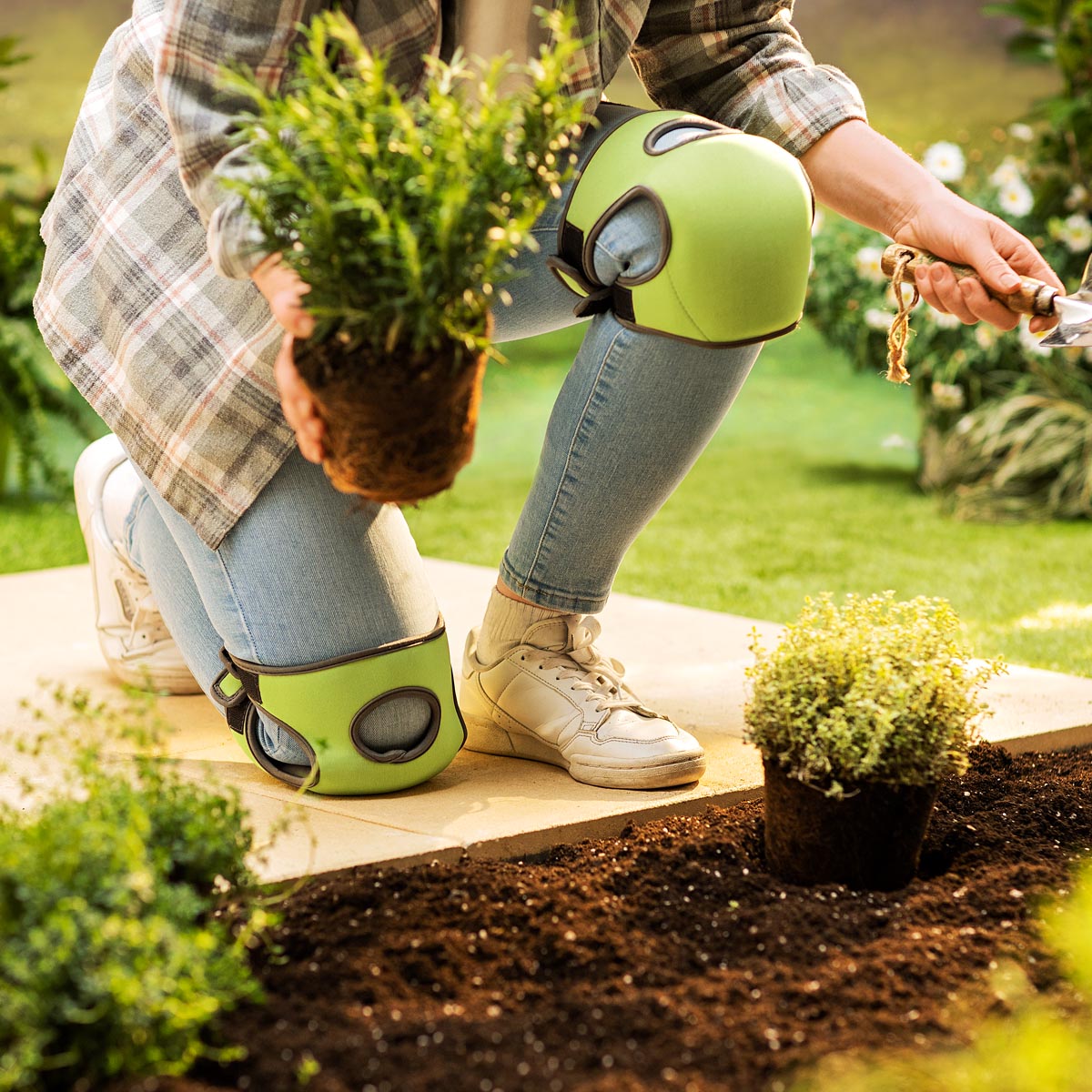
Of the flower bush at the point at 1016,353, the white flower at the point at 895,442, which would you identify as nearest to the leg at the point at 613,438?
the flower bush at the point at 1016,353

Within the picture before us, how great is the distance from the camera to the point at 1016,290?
1378 mm

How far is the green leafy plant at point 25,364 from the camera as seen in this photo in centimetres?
413

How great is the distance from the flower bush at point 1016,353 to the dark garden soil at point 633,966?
2.92 meters

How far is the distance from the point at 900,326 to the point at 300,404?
74 cm

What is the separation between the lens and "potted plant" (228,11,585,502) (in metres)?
0.91

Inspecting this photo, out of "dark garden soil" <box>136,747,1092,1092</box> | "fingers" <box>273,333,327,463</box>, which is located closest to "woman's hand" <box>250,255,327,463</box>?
"fingers" <box>273,333,327,463</box>

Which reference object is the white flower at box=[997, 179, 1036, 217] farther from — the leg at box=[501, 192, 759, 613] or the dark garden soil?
the dark garden soil

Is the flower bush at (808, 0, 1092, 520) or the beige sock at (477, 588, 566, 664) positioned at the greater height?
the beige sock at (477, 588, 566, 664)

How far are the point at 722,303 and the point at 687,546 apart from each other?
2398mm

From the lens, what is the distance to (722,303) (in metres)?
1.34

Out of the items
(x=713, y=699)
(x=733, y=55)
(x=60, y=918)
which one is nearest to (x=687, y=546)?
(x=713, y=699)

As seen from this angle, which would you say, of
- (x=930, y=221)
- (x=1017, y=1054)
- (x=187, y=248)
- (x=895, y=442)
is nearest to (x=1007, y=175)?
(x=895, y=442)

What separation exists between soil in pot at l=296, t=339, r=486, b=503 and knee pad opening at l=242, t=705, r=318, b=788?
53 centimetres

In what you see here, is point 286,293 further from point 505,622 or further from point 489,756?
point 489,756
